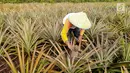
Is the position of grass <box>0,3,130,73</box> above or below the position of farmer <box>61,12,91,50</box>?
below

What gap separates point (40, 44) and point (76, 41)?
0.57 meters

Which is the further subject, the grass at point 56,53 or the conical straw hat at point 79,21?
the conical straw hat at point 79,21

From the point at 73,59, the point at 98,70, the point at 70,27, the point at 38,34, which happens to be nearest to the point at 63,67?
the point at 73,59

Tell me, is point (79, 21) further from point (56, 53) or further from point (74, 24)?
point (56, 53)

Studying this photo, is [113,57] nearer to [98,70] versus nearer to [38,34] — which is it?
[98,70]

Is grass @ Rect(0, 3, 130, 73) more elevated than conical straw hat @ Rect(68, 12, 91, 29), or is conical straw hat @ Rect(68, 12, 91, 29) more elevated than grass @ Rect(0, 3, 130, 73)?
conical straw hat @ Rect(68, 12, 91, 29)

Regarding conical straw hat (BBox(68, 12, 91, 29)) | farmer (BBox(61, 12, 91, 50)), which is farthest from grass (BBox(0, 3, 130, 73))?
conical straw hat (BBox(68, 12, 91, 29))

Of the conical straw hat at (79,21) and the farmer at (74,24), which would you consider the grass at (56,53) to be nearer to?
the farmer at (74,24)

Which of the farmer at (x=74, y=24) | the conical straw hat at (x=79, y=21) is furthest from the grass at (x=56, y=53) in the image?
the conical straw hat at (x=79, y=21)

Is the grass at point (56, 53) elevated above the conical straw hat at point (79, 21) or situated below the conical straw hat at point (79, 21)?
below

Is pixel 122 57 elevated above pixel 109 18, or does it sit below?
below

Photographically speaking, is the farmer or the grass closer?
the grass

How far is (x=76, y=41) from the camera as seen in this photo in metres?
3.53

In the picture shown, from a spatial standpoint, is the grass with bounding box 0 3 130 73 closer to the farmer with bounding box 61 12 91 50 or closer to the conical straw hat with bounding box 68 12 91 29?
the farmer with bounding box 61 12 91 50
